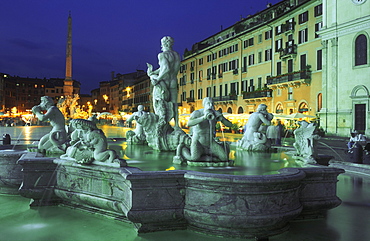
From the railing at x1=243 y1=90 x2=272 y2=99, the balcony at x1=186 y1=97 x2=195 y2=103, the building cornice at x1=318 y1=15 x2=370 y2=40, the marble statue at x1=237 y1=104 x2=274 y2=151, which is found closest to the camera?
the marble statue at x1=237 y1=104 x2=274 y2=151

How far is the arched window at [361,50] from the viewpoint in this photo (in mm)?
26234

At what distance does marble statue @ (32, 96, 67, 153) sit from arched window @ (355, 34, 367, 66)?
2468 centimetres

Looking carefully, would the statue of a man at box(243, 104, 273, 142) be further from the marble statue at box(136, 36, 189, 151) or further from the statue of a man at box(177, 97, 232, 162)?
the statue of a man at box(177, 97, 232, 162)

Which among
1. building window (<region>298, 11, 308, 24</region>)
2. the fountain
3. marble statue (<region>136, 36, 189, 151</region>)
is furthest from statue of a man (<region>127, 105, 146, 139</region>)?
building window (<region>298, 11, 308, 24</region>)

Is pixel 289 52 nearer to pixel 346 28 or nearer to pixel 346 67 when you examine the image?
pixel 346 28

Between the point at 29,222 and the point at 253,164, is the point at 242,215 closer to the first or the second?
the point at 253,164

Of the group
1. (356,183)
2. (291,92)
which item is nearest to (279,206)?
(356,183)

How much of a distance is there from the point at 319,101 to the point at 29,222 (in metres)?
29.6

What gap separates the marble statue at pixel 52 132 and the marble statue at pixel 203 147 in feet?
9.58

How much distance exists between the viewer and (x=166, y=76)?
30.9 ft

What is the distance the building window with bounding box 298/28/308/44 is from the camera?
3241 cm

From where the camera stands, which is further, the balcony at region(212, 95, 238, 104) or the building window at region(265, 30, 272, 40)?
the balcony at region(212, 95, 238, 104)

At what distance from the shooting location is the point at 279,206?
15.1 ft

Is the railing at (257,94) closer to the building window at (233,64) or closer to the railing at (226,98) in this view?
the railing at (226,98)
